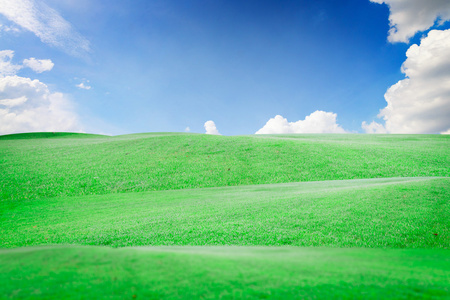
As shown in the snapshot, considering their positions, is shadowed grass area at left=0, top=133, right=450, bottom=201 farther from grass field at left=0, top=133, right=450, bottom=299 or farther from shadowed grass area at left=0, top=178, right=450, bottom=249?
shadowed grass area at left=0, top=178, right=450, bottom=249

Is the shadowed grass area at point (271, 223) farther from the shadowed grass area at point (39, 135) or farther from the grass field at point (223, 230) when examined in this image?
the shadowed grass area at point (39, 135)

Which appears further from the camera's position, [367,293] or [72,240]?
[72,240]

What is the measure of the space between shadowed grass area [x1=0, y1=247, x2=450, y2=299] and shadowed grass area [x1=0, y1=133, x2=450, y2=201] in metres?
15.0

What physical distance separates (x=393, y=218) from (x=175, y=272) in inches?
267

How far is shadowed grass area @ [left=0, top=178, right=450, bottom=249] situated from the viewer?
5934 mm

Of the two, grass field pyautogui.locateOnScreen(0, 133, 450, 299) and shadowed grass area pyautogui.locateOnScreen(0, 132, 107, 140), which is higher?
shadowed grass area pyautogui.locateOnScreen(0, 132, 107, 140)

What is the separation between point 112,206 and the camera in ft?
38.4

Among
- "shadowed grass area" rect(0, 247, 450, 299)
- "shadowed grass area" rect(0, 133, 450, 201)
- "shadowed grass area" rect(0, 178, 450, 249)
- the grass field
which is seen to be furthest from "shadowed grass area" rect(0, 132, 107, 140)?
"shadowed grass area" rect(0, 247, 450, 299)

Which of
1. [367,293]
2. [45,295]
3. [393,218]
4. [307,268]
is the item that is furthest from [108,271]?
[393,218]

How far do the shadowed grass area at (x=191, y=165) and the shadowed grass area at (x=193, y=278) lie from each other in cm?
1501

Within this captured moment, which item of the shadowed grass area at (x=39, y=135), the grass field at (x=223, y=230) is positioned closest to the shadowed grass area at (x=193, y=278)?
the grass field at (x=223, y=230)

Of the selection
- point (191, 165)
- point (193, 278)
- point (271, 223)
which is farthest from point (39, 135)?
point (193, 278)

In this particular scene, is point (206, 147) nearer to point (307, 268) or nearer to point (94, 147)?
point (94, 147)

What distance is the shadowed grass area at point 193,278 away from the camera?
186 cm
